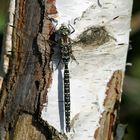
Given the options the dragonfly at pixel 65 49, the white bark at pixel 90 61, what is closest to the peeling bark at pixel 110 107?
the white bark at pixel 90 61

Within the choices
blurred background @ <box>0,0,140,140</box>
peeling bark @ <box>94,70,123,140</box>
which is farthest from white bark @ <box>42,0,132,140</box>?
blurred background @ <box>0,0,140,140</box>

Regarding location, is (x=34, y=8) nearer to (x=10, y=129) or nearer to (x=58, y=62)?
(x=58, y=62)

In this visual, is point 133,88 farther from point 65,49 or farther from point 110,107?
point 65,49

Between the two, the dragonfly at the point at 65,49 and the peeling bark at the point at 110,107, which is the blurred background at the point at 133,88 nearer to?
the peeling bark at the point at 110,107

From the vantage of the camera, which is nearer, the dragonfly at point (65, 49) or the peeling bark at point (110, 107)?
the dragonfly at point (65, 49)

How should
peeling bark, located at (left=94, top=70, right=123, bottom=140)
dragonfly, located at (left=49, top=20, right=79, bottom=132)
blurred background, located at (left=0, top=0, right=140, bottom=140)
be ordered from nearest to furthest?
dragonfly, located at (left=49, top=20, right=79, bottom=132), peeling bark, located at (left=94, top=70, right=123, bottom=140), blurred background, located at (left=0, top=0, right=140, bottom=140)

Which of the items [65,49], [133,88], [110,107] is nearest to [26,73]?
[65,49]

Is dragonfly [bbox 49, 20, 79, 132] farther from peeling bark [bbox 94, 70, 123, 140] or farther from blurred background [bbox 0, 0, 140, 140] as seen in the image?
blurred background [bbox 0, 0, 140, 140]
